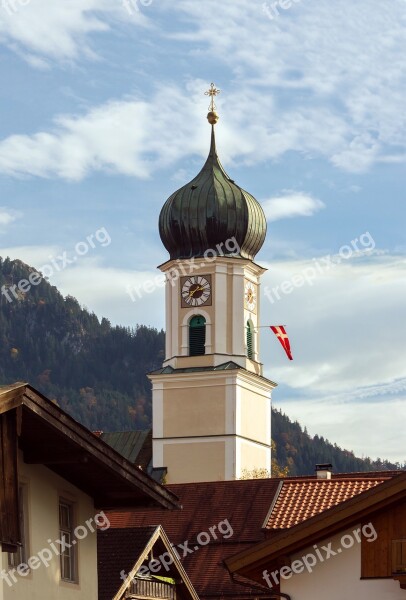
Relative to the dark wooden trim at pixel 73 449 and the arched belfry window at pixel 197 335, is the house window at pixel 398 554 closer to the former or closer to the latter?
the dark wooden trim at pixel 73 449

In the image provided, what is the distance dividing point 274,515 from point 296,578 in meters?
12.4

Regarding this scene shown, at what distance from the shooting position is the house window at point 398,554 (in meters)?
24.0

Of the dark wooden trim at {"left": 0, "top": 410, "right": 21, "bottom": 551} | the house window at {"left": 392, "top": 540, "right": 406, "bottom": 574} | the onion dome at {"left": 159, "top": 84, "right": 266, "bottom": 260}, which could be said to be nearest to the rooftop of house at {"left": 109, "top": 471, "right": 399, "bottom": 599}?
the house window at {"left": 392, "top": 540, "right": 406, "bottom": 574}

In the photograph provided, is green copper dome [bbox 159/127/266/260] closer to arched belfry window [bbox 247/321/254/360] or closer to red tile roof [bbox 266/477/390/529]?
arched belfry window [bbox 247/321/254/360]

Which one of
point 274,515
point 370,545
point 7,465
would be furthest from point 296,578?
→ point 274,515

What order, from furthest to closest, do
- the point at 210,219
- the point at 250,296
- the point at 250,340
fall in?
1. the point at 210,219
2. the point at 250,296
3. the point at 250,340

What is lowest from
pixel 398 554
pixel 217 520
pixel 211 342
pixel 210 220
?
pixel 398 554

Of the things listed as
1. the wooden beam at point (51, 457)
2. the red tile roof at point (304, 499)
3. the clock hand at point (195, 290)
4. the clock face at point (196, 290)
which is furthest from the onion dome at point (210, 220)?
the wooden beam at point (51, 457)

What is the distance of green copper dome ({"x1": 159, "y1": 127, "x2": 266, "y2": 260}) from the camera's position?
308 feet

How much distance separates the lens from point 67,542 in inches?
910

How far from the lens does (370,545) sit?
2423cm

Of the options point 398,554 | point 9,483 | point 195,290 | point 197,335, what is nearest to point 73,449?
point 9,483

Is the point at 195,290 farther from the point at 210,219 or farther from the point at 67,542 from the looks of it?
the point at 67,542

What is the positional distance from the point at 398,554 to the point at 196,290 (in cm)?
6872
